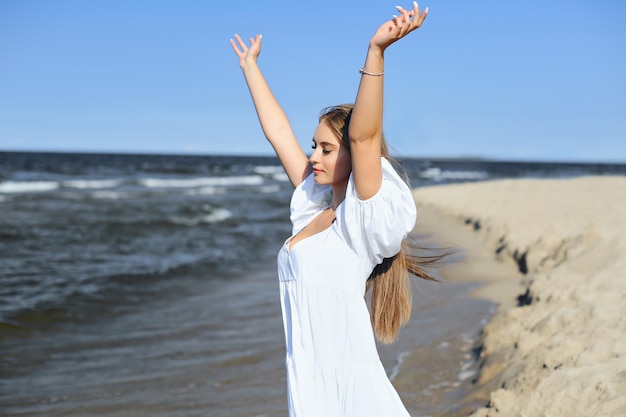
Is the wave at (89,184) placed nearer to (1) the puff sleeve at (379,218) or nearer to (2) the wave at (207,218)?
(2) the wave at (207,218)

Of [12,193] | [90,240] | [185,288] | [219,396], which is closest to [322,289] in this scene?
[219,396]

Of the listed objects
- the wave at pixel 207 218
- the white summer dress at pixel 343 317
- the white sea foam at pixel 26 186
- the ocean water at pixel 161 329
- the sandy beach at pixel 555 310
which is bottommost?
the white sea foam at pixel 26 186

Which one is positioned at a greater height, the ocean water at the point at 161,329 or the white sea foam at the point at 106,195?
the ocean water at the point at 161,329

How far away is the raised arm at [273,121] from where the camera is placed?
2.82 m

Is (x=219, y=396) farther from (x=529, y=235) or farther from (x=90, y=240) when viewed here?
(x=90, y=240)

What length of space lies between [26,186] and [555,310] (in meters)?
31.4

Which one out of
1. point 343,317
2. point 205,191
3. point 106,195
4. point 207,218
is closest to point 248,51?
point 343,317

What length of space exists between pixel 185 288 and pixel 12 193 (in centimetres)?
2128

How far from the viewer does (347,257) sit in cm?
228

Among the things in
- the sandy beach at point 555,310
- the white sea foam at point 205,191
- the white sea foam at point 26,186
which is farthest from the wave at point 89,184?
the sandy beach at point 555,310

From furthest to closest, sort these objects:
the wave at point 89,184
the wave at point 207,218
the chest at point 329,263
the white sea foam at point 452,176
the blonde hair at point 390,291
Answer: the white sea foam at point 452,176, the wave at point 89,184, the wave at point 207,218, the blonde hair at point 390,291, the chest at point 329,263

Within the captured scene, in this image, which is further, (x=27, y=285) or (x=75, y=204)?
(x=75, y=204)

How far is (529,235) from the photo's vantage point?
1045 cm

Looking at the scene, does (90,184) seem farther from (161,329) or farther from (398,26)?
(398,26)
